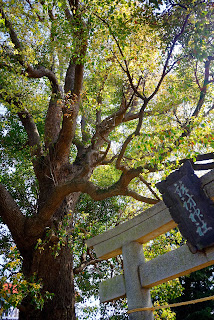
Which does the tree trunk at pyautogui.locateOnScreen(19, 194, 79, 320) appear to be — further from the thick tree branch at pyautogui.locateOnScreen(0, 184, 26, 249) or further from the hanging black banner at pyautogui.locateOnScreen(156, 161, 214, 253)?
the hanging black banner at pyautogui.locateOnScreen(156, 161, 214, 253)

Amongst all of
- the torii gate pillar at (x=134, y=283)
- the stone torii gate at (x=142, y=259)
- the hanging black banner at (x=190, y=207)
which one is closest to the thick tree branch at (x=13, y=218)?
the stone torii gate at (x=142, y=259)

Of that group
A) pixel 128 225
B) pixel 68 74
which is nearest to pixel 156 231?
pixel 128 225

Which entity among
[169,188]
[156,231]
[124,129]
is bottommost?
[156,231]

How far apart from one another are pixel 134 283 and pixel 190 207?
118 cm

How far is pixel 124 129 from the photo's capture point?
955 centimetres

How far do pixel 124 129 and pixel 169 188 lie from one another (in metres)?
6.49

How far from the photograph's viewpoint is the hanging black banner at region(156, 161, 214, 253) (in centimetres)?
286

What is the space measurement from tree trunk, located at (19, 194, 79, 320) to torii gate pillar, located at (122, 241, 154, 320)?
69.4 inches

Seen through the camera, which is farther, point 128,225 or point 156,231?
point 128,225

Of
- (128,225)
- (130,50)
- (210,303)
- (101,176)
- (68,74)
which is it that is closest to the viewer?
(128,225)

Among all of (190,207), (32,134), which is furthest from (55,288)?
(32,134)

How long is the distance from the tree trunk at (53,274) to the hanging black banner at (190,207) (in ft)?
8.63

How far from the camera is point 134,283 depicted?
342 centimetres

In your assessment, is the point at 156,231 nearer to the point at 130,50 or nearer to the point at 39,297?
the point at 39,297
